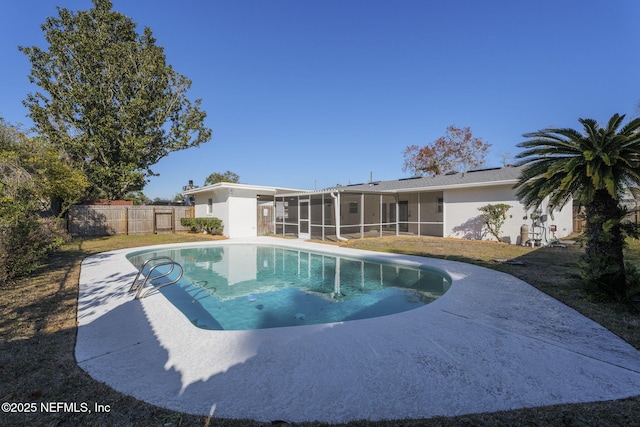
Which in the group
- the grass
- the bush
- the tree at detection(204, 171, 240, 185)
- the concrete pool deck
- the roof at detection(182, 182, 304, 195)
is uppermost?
the tree at detection(204, 171, 240, 185)

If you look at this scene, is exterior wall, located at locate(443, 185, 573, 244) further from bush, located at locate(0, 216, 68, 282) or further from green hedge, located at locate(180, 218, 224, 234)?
bush, located at locate(0, 216, 68, 282)

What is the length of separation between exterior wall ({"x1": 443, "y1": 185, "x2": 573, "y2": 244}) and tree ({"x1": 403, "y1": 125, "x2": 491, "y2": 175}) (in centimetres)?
1471

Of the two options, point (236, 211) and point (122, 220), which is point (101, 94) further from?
point (236, 211)

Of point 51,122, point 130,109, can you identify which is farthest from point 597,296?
point 51,122

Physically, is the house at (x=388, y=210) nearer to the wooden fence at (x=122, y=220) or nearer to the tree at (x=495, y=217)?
the tree at (x=495, y=217)

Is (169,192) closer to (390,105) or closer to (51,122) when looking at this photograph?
(51,122)

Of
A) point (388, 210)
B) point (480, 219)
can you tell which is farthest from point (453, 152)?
point (480, 219)

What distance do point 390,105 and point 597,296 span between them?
55.0 ft

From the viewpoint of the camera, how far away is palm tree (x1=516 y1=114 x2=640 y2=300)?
4.91 m

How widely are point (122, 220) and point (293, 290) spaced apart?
16618mm

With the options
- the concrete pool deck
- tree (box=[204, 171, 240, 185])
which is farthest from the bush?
tree (box=[204, 171, 240, 185])

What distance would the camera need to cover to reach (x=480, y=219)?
14.6 metres

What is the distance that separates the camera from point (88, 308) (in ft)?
16.6

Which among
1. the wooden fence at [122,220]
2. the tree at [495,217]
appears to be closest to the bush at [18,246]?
the wooden fence at [122,220]
